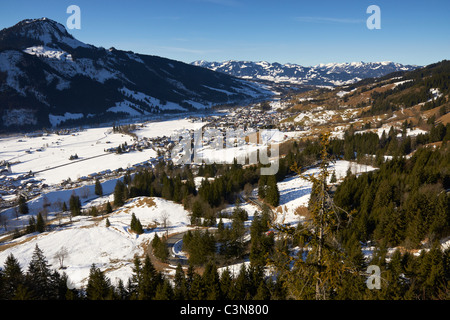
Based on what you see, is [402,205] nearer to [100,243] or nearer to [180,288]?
[180,288]

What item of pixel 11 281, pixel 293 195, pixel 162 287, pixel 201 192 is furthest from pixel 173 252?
pixel 293 195

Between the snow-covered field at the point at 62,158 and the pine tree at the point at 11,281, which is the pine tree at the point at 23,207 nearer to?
the snow-covered field at the point at 62,158

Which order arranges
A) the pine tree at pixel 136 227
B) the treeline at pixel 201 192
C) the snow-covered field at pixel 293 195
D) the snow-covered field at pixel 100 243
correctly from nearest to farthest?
the snow-covered field at pixel 100 243 < the pine tree at pixel 136 227 < the snow-covered field at pixel 293 195 < the treeline at pixel 201 192

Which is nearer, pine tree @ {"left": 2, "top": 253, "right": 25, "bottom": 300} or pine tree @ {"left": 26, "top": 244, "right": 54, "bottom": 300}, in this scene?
pine tree @ {"left": 2, "top": 253, "right": 25, "bottom": 300}

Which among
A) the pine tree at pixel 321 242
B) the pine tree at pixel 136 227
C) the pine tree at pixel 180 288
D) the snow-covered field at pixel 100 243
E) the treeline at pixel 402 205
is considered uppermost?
the pine tree at pixel 321 242

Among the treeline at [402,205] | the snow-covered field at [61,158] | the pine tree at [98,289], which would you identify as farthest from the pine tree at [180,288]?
the snow-covered field at [61,158]

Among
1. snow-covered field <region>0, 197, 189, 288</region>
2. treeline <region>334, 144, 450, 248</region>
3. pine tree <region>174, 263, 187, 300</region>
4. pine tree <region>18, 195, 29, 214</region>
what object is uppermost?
treeline <region>334, 144, 450, 248</region>

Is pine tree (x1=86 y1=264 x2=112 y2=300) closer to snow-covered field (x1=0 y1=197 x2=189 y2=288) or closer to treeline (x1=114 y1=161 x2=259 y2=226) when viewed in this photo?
snow-covered field (x1=0 y1=197 x2=189 y2=288)

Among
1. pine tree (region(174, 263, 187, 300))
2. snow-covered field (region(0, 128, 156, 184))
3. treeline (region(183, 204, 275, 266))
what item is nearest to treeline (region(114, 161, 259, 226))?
treeline (region(183, 204, 275, 266))

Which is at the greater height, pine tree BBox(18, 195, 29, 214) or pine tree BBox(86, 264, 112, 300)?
pine tree BBox(86, 264, 112, 300)

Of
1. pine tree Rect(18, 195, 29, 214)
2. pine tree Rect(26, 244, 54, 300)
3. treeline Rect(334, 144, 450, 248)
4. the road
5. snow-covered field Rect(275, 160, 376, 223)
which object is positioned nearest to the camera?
pine tree Rect(26, 244, 54, 300)

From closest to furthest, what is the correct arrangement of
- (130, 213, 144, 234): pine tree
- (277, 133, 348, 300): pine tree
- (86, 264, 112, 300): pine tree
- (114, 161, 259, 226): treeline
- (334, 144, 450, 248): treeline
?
(277, 133, 348, 300): pine tree, (86, 264, 112, 300): pine tree, (334, 144, 450, 248): treeline, (130, 213, 144, 234): pine tree, (114, 161, 259, 226): treeline
